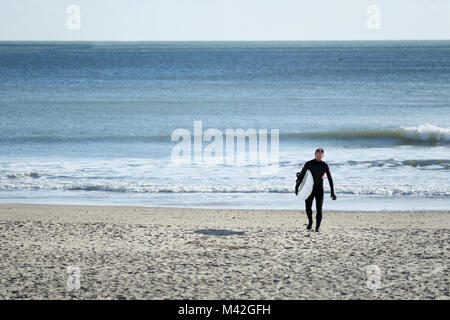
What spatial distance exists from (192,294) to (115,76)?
63.8 metres

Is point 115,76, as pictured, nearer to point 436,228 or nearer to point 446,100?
point 446,100

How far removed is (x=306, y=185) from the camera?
39.7ft

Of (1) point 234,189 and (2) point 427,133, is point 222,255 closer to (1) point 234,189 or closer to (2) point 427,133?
(1) point 234,189

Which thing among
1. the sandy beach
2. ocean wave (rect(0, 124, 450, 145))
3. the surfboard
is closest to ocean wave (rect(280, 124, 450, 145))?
ocean wave (rect(0, 124, 450, 145))

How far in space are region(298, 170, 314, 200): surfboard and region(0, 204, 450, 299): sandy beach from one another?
0.72 metres

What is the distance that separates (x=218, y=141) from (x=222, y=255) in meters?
17.7

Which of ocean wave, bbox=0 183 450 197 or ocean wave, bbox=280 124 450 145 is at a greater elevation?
ocean wave, bbox=280 124 450 145

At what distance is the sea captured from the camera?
17.2 metres

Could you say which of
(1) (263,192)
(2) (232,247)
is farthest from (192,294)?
(1) (263,192)

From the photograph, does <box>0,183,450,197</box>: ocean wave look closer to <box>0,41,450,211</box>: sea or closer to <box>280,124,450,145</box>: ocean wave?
<box>0,41,450,211</box>: sea

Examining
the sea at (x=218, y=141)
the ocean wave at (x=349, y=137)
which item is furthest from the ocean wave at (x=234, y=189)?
the ocean wave at (x=349, y=137)

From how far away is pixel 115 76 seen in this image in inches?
2771

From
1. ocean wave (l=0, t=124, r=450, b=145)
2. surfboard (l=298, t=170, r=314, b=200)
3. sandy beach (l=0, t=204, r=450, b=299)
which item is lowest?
sandy beach (l=0, t=204, r=450, b=299)

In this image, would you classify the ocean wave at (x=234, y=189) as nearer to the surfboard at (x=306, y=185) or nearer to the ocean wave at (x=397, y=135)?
the surfboard at (x=306, y=185)
